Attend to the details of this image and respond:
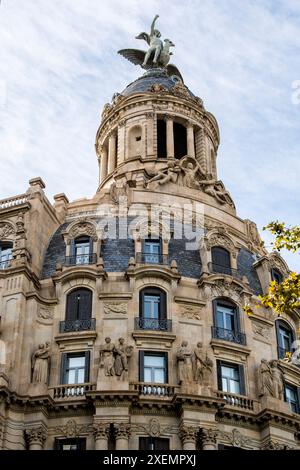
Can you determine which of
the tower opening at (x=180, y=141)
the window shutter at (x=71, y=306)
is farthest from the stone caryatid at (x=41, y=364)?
the tower opening at (x=180, y=141)

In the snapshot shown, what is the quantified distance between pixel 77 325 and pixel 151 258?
6.25 meters

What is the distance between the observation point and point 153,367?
40781 millimetres

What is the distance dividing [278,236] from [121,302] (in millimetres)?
15862

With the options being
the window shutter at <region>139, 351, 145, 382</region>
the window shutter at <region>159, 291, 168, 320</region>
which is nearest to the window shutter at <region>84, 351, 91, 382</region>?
the window shutter at <region>139, 351, 145, 382</region>

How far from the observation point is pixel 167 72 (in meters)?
69.4

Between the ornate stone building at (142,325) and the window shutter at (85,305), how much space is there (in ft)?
0.21

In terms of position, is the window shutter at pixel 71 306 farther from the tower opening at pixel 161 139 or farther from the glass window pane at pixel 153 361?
the tower opening at pixel 161 139

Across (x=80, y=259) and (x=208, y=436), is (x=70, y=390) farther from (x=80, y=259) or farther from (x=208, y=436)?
(x=80, y=259)

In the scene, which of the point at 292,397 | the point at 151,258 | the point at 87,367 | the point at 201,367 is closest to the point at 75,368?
the point at 87,367

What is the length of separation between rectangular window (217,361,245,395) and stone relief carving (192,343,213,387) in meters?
1.12

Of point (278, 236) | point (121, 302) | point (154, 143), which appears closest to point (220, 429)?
point (121, 302)

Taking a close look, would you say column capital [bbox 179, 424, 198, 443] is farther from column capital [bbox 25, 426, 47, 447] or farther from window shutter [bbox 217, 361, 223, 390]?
column capital [bbox 25, 426, 47, 447]

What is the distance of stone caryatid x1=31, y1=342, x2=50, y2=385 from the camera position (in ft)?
130

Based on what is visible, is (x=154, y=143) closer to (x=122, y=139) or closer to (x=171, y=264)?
(x=122, y=139)
